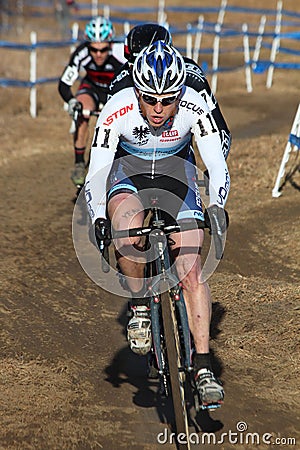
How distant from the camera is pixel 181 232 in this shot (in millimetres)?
4762

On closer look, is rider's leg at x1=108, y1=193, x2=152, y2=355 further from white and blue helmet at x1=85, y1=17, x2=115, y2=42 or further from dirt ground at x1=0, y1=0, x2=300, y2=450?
→ white and blue helmet at x1=85, y1=17, x2=115, y2=42

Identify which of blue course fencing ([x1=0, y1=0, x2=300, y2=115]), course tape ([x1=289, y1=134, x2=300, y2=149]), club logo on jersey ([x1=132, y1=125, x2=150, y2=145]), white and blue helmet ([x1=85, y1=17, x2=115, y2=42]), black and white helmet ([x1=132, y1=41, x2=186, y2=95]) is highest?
black and white helmet ([x1=132, y1=41, x2=186, y2=95])

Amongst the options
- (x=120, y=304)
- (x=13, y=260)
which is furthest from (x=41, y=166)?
(x=120, y=304)

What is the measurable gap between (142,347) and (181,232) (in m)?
0.75

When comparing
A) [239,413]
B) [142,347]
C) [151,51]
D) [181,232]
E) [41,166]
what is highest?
[151,51]

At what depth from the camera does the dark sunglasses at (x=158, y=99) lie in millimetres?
4703

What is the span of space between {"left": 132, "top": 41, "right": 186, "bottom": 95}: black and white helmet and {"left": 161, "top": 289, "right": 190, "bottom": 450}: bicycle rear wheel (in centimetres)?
124

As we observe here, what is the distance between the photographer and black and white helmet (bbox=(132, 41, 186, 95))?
15.2 feet

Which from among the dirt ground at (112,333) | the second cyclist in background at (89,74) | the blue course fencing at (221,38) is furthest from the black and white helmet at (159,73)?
the blue course fencing at (221,38)

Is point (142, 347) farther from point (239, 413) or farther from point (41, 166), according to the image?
point (41, 166)

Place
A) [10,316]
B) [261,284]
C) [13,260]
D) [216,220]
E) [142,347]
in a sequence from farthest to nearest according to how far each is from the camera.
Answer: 1. [13,260]
2. [261,284]
3. [10,316]
4. [142,347]
5. [216,220]

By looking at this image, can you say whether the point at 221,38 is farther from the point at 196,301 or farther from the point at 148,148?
the point at 196,301

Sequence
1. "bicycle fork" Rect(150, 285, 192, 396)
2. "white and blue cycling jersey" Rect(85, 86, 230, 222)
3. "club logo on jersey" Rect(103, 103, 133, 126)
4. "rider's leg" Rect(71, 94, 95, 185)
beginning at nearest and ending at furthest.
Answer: "bicycle fork" Rect(150, 285, 192, 396)
"white and blue cycling jersey" Rect(85, 86, 230, 222)
"club logo on jersey" Rect(103, 103, 133, 126)
"rider's leg" Rect(71, 94, 95, 185)

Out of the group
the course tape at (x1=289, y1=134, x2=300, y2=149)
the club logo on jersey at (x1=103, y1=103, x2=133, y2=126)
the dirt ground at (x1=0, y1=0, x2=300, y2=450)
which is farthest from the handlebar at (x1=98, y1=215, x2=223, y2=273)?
the course tape at (x1=289, y1=134, x2=300, y2=149)
